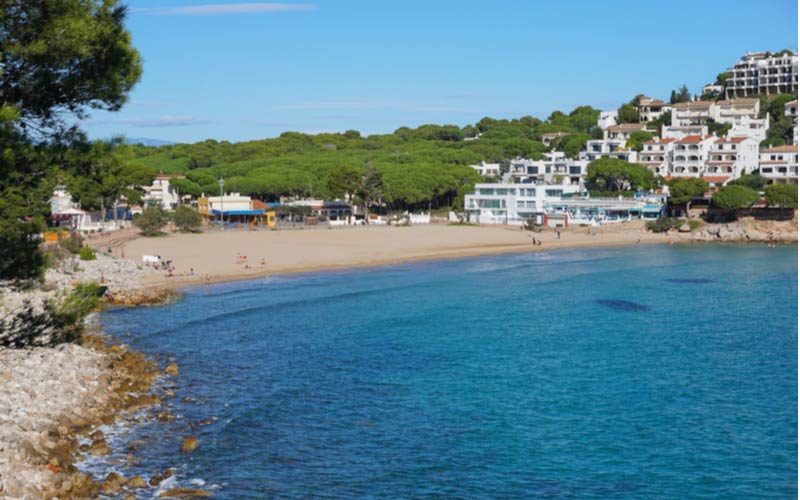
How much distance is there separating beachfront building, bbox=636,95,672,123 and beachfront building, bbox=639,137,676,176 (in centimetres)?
3254

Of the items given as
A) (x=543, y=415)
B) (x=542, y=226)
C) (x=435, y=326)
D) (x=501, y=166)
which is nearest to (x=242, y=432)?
(x=543, y=415)

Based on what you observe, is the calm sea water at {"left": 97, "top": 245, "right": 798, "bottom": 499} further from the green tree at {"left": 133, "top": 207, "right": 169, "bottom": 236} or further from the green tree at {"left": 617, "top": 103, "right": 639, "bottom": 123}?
the green tree at {"left": 617, "top": 103, "right": 639, "bottom": 123}

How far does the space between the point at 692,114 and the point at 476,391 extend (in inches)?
4477

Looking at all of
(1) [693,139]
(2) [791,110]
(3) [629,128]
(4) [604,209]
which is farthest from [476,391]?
(2) [791,110]

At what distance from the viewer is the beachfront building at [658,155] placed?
108188 mm

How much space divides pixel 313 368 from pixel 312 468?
31.6ft

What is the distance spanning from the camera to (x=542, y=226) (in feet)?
312

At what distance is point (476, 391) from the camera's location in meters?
26.5

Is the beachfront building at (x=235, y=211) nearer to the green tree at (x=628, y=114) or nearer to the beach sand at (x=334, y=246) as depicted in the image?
the beach sand at (x=334, y=246)

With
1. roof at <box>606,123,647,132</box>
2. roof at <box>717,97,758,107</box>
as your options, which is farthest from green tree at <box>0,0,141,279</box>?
roof at <box>717,97,758,107</box>

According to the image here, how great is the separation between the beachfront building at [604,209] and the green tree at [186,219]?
39.6 meters

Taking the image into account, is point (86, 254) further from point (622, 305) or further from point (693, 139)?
point (693, 139)

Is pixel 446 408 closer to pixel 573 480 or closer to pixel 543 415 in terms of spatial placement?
pixel 543 415

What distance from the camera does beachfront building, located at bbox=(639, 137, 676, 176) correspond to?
108188mm
